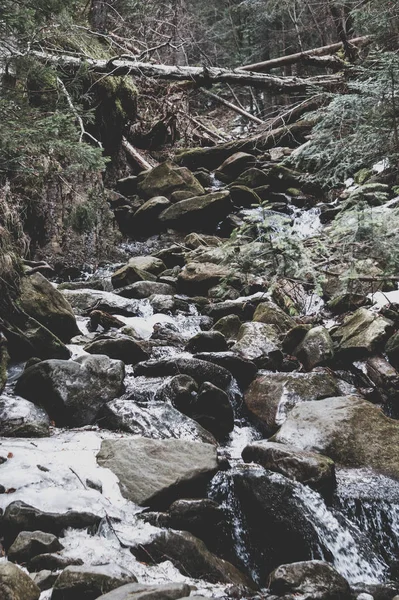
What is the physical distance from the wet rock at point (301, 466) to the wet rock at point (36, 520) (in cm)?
167

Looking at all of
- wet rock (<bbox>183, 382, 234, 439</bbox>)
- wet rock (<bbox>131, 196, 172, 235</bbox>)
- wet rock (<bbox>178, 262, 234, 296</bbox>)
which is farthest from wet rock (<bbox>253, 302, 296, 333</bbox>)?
wet rock (<bbox>131, 196, 172, 235</bbox>)

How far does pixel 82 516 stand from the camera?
3.32 m

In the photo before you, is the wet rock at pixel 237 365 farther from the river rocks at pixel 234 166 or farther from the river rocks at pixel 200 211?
the river rocks at pixel 234 166

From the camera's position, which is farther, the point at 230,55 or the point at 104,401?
the point at 230,55

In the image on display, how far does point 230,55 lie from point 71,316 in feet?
86.0

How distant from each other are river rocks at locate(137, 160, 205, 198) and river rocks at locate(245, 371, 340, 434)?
994 cm

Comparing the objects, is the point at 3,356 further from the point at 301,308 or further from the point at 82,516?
the point at 301,308

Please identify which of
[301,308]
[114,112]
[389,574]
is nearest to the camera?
[389,574]

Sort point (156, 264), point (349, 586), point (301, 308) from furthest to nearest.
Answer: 1. point (156, 264)
2. point (301, 308)
3. point (349, 586)

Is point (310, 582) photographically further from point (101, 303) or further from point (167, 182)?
point (167, 182)

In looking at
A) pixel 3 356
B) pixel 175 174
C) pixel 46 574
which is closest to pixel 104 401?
pixel 3 356

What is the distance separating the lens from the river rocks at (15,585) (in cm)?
230

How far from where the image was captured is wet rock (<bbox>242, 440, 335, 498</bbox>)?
4.03 metres

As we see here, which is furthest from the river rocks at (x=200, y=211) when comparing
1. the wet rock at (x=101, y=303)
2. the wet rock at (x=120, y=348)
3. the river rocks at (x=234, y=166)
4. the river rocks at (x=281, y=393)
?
the river rocks at (x=281, y=393)
